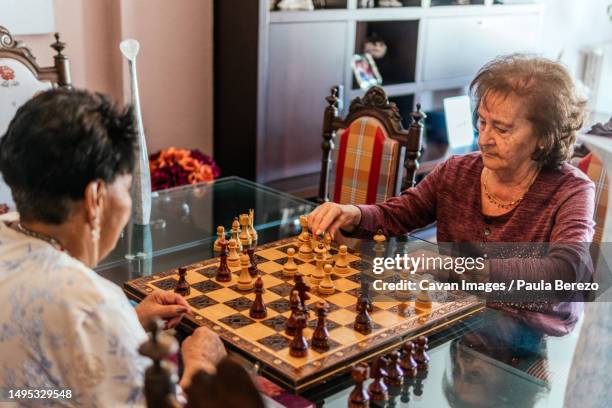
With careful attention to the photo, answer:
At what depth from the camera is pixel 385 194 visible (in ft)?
8.48

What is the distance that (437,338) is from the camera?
165 centimetres

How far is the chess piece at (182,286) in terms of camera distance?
174cm

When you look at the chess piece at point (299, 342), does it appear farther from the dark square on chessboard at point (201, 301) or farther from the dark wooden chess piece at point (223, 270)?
the dark wooden chess piece at point (223, 270)

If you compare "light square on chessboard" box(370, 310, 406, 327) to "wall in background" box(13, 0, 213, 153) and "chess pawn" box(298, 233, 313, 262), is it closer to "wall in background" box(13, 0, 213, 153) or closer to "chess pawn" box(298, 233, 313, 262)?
"chess pawn" box(298, 233, 313, 262)

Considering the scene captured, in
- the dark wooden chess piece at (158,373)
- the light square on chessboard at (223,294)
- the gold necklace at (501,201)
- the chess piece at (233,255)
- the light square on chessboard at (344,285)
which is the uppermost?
the dark wooden chess piece at (158,373)

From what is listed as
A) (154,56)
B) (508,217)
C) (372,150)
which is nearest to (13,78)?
(154,56)

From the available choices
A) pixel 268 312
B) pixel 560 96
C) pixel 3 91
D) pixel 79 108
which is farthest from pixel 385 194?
pixel 79 108

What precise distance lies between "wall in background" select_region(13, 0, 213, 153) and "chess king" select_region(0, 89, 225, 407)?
86.0 inches

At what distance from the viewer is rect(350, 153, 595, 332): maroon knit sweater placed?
1.80 m

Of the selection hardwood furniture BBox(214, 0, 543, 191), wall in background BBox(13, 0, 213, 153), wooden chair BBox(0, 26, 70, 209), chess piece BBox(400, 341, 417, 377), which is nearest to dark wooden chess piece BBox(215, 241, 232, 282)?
chess piece BBox(400, 341, 417, 377)

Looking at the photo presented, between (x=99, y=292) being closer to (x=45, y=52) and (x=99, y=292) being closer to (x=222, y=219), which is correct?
(x=222, y=219)

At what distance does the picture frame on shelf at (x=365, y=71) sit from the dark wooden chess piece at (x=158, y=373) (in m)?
3.16

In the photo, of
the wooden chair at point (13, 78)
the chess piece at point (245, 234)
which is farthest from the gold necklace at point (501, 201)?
the wooden chair at point (13, 78)

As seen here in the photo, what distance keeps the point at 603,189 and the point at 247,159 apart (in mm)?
1772
